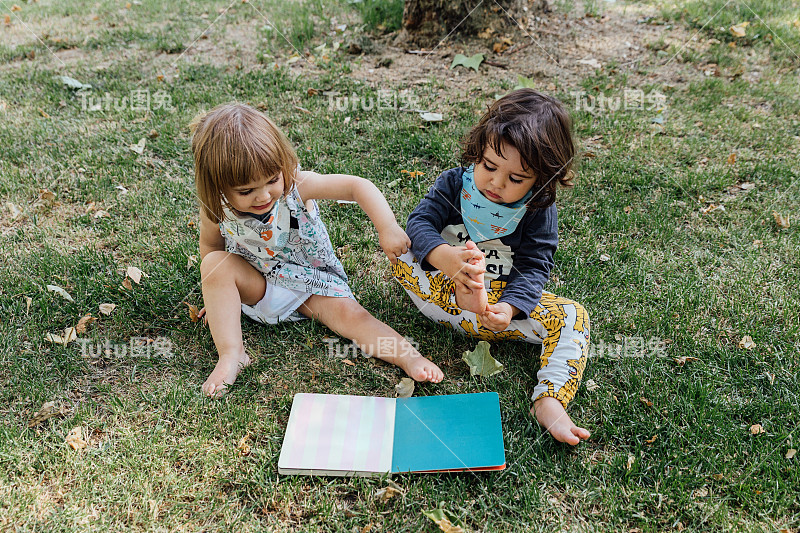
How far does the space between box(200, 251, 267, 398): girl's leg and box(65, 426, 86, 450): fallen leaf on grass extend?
1.32ft

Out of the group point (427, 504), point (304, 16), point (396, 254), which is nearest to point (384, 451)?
point (427, 504)

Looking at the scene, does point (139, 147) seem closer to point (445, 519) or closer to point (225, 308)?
point (225, 308)

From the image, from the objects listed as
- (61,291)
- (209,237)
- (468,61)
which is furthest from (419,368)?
(468,61)

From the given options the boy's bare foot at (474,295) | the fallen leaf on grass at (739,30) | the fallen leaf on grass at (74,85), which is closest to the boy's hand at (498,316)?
the boy's bare foot at (474,295)

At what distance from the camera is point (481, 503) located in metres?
1.68

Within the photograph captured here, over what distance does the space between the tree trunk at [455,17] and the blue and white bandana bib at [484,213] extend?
8.80ft

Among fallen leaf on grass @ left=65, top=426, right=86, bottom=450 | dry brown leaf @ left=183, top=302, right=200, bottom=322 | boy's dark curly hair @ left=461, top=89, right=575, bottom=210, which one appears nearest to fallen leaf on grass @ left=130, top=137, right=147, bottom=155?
dry brown leaf @ left=183, top=302, right=200, bottom=322

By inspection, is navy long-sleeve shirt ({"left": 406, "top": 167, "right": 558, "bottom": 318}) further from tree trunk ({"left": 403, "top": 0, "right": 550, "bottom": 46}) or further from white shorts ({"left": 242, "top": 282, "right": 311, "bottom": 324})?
tree trunk ({"left": 403, "top": 0, "right": 550, "bottom": 46})

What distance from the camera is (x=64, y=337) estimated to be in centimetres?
222

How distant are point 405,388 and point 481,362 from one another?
291mm

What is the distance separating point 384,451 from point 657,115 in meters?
2.91

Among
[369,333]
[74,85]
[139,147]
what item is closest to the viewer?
[369,333]

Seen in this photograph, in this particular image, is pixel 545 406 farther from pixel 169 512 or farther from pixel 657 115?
pixel 657 115

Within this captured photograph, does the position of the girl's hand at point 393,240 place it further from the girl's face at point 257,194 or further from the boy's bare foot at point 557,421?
the boy's bare foot at point 557,421
